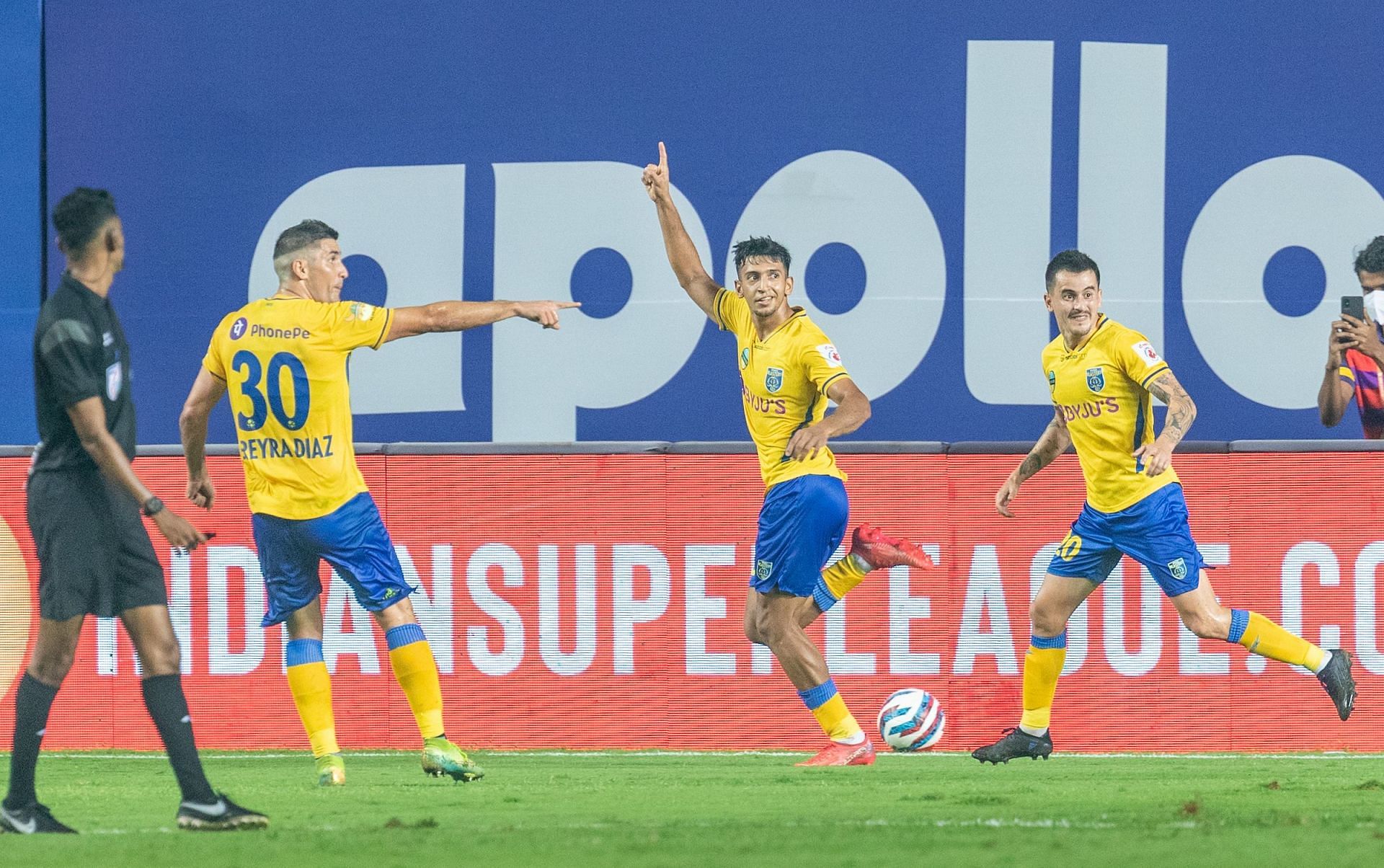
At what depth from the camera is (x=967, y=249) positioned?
42.2 feet

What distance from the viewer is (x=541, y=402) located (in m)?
13.0

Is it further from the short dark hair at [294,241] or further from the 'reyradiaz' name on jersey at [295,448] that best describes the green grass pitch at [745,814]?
the short dark hair at [294,241]

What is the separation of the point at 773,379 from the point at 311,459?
2.15 metres

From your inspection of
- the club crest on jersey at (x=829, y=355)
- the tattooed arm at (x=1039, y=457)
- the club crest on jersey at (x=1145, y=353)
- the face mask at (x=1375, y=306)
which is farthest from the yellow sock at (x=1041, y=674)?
the face mask at (x=1375, y=306)


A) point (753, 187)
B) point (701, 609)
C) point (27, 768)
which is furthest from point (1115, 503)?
point (753, 187)

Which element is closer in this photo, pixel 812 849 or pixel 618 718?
pixel 812 849

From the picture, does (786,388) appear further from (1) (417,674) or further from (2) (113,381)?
(2) (113,381)

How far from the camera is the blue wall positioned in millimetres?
13086

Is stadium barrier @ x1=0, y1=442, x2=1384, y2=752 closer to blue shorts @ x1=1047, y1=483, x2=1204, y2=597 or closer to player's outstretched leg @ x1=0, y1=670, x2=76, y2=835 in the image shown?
blue shorts @ x1=1047, y1=483, x2=1204, y2=597

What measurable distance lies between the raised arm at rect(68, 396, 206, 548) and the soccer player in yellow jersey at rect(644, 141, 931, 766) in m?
3.09

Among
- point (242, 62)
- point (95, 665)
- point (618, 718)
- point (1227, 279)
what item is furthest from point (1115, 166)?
point (95, 665)

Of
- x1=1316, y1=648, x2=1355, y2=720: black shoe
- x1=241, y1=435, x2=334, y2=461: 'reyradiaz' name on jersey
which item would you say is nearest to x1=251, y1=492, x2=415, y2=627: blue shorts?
x1=241, y1=435, x2=334, y2=461: 'reyradiaz' name on jersey

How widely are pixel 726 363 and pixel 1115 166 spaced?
3131mm

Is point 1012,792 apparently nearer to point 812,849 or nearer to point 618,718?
point 812,849
